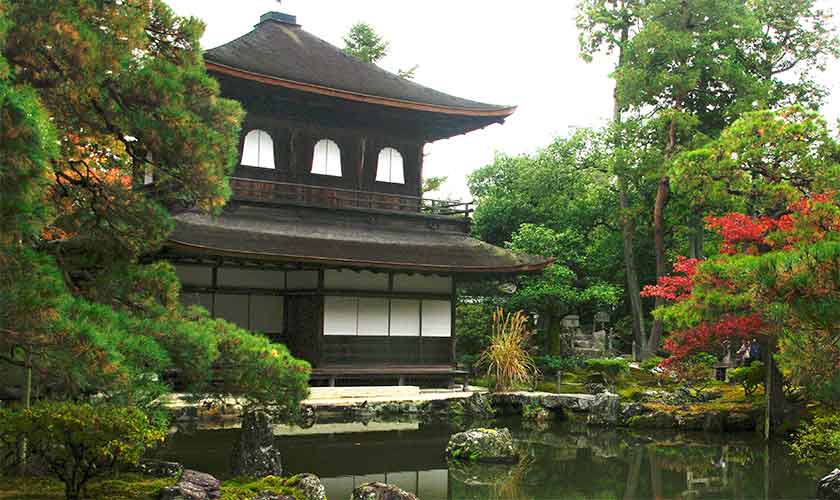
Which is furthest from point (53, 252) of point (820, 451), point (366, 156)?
point (366, 156)

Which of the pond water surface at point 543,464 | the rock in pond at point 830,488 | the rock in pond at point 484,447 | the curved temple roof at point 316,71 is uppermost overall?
the curved temple roof at point 316,71

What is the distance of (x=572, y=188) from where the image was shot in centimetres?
2875

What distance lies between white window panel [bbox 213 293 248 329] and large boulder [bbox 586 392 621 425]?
7.33m

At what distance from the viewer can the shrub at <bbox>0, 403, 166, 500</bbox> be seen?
21.0ft

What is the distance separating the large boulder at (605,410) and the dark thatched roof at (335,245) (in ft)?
11.6

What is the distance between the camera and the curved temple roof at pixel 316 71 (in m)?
18.2

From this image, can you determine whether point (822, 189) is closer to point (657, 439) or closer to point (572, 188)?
point (657, 439)

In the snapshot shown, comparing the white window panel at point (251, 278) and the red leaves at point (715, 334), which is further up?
the white window panel at point (251, 278)

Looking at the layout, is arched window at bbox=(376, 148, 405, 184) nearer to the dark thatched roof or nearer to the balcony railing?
the balcony railing

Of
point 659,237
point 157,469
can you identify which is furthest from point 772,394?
point 157,469

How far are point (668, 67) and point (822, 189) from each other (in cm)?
911

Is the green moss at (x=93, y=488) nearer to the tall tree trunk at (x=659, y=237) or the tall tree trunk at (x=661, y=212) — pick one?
the tall tree trunk at (x=661, y=212)

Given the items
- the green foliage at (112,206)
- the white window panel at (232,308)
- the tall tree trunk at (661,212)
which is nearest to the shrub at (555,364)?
the tall tree trunk at (661,212)

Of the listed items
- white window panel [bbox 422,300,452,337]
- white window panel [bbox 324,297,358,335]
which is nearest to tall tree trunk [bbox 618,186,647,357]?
white window panel [bbox 422,300,452,337]
